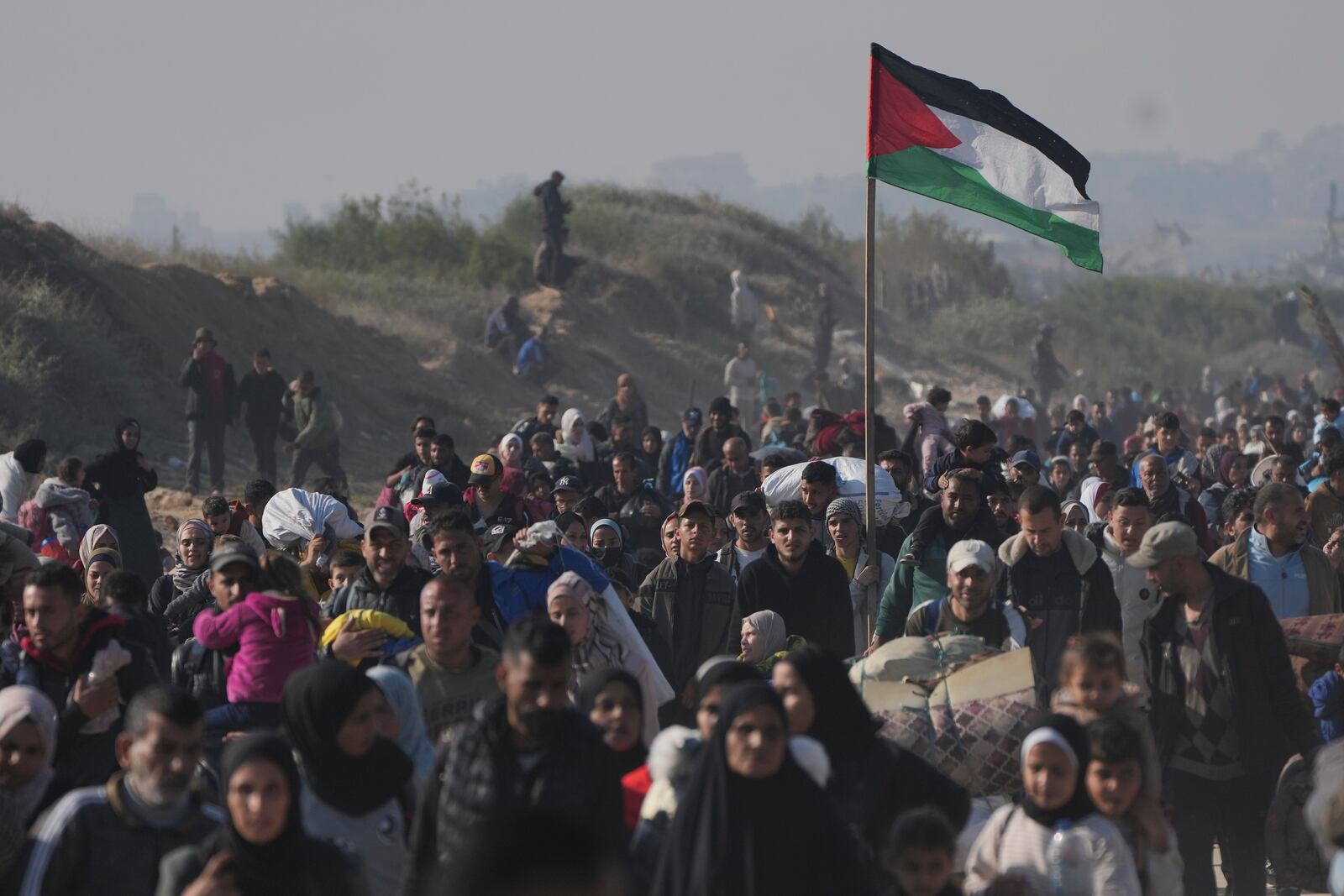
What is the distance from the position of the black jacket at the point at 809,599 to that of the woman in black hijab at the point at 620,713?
2.56 metres

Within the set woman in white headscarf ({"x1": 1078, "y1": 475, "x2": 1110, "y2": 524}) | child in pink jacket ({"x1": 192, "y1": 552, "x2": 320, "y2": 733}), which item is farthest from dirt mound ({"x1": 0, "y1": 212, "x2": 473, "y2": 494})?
child in pink jacket ({"x1": 192, "y1": 552, "x2": 320, "y2": 733})

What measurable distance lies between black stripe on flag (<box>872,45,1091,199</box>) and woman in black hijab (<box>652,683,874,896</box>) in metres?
5.87

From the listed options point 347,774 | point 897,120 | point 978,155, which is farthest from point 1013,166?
point 347,774

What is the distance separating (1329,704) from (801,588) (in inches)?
84.9

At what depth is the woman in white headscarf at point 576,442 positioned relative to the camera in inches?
571

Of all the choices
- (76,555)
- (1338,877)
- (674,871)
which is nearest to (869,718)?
(674,871)

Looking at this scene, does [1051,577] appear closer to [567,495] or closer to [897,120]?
[897,120]

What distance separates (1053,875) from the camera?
479cm

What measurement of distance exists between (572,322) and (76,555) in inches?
1001

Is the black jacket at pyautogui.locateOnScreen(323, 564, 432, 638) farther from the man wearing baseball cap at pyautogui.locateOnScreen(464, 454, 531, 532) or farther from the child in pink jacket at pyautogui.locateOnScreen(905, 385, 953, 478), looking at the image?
the child in pink jacket at pyautogui.locateOnScreen(905, 385, 953, 478)

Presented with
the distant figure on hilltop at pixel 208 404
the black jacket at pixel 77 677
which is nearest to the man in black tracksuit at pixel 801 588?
the black jacket at pixel 77 677

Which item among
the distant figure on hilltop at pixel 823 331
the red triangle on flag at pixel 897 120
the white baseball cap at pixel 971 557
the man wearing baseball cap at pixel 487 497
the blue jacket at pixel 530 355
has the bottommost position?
the white baseball cap at pixel 971 557

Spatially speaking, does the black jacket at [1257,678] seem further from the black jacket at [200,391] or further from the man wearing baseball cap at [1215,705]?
the black jacket at [200,391]

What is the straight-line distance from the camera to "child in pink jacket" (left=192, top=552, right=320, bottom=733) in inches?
237
